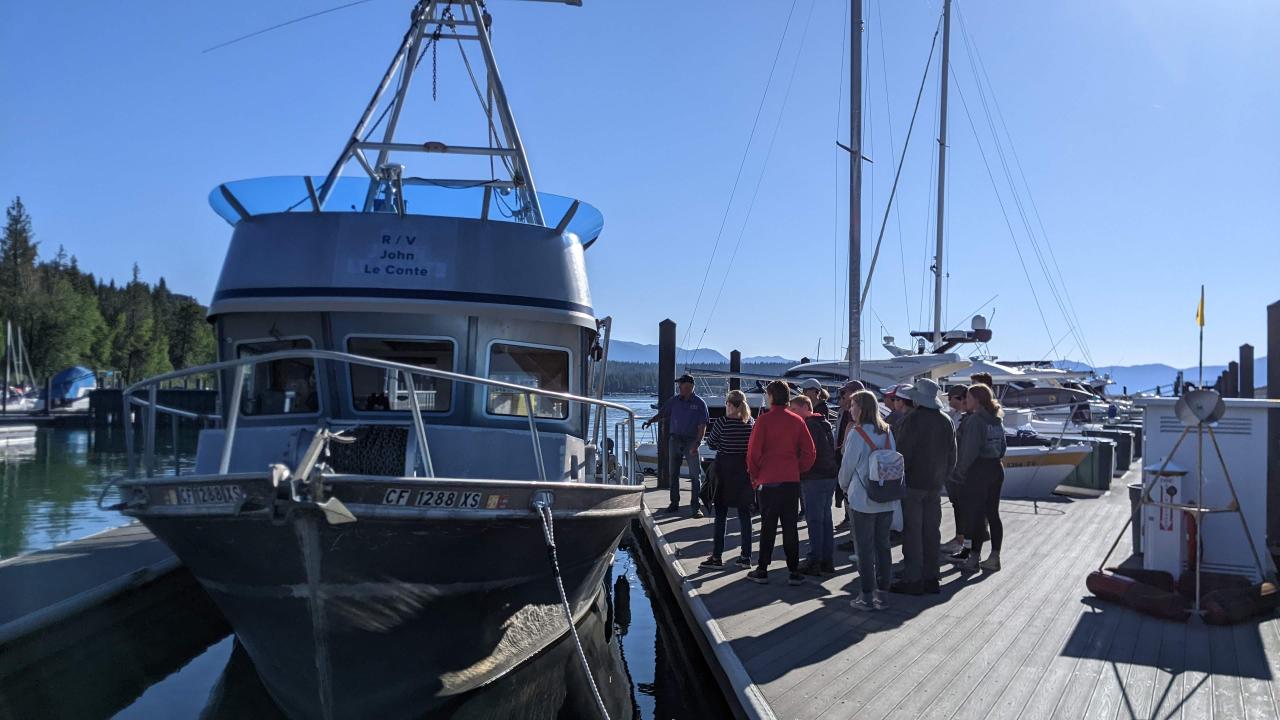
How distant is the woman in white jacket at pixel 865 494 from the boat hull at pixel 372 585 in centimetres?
219

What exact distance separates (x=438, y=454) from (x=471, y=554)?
48.9 inches

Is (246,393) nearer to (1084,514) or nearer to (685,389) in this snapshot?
(685,389)

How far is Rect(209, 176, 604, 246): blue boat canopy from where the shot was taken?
8.26m

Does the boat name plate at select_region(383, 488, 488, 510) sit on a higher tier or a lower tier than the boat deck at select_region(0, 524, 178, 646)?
higher

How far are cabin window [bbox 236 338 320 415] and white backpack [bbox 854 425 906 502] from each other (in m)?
4.40

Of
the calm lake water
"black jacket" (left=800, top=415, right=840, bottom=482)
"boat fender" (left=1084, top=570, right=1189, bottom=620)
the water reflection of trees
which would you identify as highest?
"black jacket" (left=800, top=415, right=840, bottom=482)

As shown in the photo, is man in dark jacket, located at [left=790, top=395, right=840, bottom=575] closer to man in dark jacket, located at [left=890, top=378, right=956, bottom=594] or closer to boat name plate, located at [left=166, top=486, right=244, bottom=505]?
man in dark jacket, located at [left=890, top=378, right=956, bottom=594]

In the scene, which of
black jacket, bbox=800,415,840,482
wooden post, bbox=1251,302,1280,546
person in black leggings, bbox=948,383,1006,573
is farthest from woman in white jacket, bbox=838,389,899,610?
wooden post, bbox=1251,302,1280,546

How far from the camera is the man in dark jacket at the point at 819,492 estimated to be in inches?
354

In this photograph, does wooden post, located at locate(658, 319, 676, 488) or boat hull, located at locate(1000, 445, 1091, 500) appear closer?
boat hull, located at locate(1000, 445, 1091, 500)

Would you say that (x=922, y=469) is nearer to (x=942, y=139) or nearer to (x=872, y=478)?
(x=872, y=478)

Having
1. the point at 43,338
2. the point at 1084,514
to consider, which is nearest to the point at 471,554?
the point at 1084,514

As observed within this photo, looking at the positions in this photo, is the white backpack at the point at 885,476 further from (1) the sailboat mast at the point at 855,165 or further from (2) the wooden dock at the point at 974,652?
(1) the sailboat mast at the point at 855,165

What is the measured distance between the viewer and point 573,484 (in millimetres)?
6762
